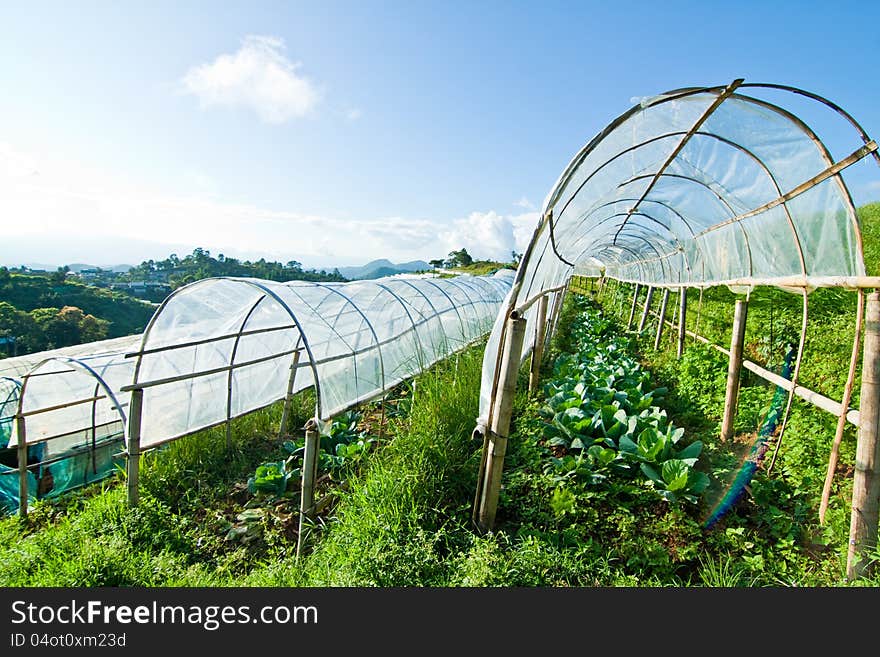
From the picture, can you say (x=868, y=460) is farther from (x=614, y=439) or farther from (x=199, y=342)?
(x=199, y=342)

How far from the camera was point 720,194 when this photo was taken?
5359 millimetres

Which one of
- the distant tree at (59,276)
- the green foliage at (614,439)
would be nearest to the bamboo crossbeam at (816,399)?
the green foliage at (614,439)

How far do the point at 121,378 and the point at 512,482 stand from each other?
6746 millimetres

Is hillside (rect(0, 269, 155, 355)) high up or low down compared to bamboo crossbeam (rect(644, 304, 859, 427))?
down

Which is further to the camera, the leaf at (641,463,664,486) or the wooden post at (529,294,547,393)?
the wooden post at (529,294,547,393)

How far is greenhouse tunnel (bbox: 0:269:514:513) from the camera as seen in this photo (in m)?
5.01

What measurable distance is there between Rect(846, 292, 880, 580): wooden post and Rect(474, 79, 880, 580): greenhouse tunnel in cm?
38

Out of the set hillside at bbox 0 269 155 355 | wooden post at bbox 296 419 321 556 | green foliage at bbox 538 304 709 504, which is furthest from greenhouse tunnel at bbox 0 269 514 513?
hillside at bbox 0 269 155 355

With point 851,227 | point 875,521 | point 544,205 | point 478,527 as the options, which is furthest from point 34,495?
point 851,227

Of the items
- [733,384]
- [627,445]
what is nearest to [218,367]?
[627,445]

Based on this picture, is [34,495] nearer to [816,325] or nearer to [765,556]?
[765,556]

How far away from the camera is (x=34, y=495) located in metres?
7.24

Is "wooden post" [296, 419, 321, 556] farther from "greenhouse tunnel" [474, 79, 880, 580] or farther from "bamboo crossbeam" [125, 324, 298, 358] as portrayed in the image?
"bamboo crossbeam" [125, 324, 298, 358]

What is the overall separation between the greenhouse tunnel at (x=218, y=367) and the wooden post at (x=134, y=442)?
2cm
